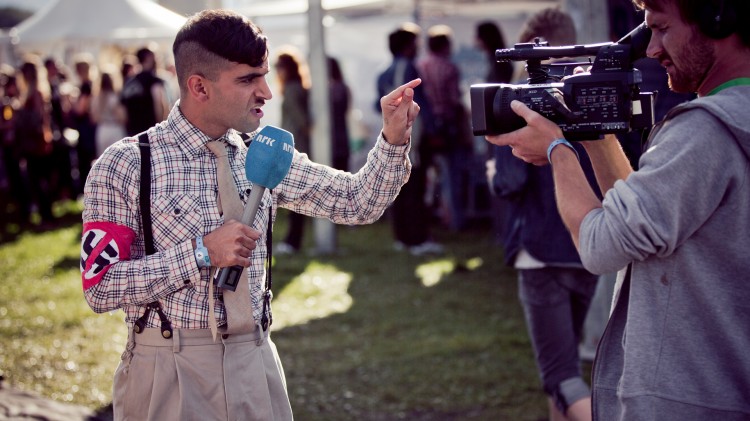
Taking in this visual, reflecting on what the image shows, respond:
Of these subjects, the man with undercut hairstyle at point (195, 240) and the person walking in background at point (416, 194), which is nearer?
the man with undercut hairstyle at point (195, 240)

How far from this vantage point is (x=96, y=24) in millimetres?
17203

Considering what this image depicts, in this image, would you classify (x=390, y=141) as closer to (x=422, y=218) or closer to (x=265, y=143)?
(x=265, y=143)

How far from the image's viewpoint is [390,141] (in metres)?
2.82

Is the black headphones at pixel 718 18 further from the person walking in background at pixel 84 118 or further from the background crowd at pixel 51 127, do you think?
the person walking in background at pixel 84 118

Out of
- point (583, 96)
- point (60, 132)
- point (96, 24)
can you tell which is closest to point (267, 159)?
point (583, 96)

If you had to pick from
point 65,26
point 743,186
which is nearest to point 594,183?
point 743,186

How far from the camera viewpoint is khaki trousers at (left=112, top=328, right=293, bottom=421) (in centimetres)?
271

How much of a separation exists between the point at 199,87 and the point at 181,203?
14.3 inches

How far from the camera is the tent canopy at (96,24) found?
17.0 metres

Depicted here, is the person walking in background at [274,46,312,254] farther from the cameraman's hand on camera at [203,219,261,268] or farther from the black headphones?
the black headphones

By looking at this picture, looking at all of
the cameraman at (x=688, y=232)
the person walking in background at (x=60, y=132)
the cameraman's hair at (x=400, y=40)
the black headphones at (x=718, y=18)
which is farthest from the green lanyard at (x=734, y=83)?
the person walking in background at (x=60, y=132)

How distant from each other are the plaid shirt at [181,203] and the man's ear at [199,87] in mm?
76

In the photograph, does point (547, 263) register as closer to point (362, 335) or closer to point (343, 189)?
point (343, 189)

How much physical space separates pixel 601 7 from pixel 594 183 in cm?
222
